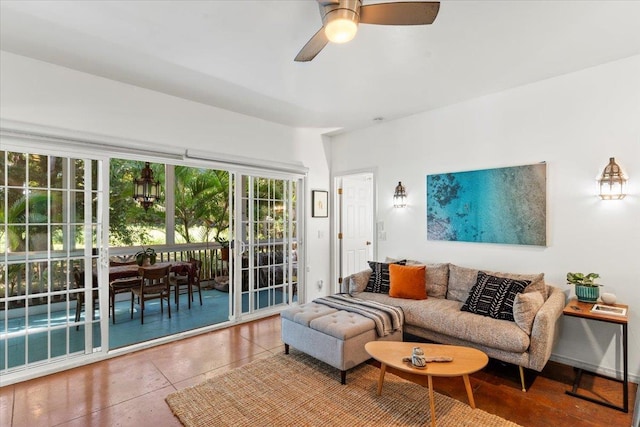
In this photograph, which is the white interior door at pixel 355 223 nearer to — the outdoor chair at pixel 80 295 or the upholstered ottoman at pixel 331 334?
the upholstered ottoman at pixel 331 334

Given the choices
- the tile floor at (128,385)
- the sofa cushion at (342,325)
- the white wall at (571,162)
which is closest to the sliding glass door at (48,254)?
the tile floor at (128,385)

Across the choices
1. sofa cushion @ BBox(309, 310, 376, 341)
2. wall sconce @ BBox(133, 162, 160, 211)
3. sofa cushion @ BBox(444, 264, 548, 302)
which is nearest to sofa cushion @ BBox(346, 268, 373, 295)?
sofa cushion @ BBox(309, 310, 376, 341)

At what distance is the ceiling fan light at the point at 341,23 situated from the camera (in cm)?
181

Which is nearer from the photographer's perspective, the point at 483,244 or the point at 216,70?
the point at 216,70

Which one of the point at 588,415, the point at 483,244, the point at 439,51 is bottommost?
the point at 588,415

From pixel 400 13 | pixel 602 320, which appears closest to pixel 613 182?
pixel 602 320

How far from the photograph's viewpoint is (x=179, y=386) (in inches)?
109

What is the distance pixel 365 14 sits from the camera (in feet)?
6.20

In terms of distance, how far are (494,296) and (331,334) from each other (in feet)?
5.03

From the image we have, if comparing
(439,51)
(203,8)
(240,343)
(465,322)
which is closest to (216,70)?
(203,8)

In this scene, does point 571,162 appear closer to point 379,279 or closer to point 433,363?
point 379,279

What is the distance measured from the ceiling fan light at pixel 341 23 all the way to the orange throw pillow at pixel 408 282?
2622 mm

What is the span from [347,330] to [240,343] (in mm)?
1513

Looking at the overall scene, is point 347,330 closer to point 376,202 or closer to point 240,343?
point 240,343
